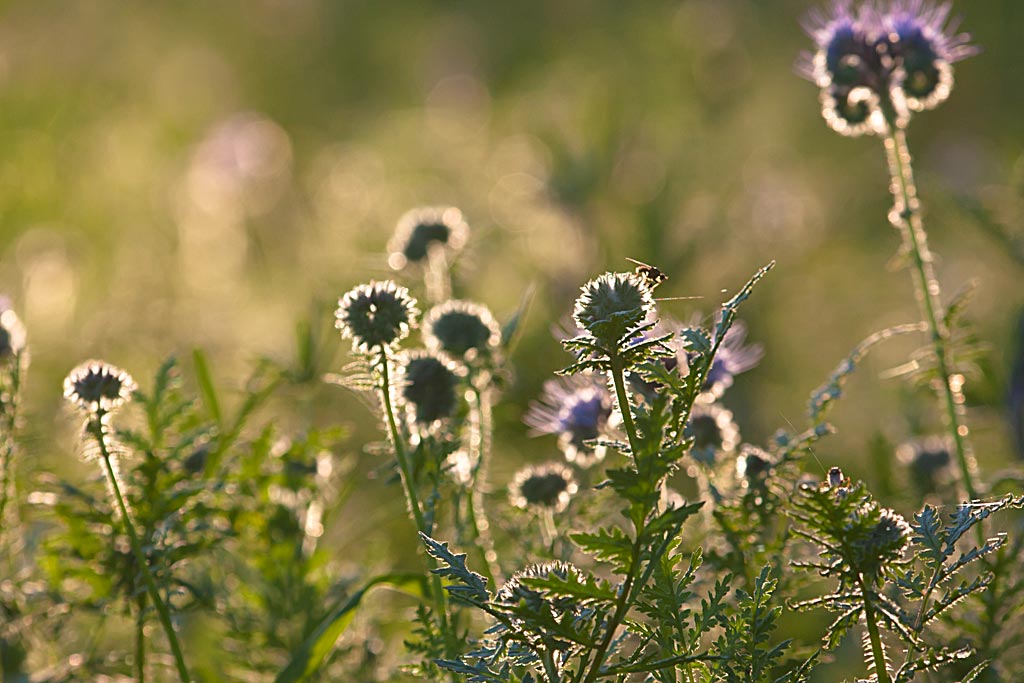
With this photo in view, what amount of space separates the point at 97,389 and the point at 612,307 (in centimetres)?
65

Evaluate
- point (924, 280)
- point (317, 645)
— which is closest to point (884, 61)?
point (924, 280)

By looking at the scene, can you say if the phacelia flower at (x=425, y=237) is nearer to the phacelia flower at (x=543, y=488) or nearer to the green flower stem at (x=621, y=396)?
the phacelia flower at (x=543, y=488)

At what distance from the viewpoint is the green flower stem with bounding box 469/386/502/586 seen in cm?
158

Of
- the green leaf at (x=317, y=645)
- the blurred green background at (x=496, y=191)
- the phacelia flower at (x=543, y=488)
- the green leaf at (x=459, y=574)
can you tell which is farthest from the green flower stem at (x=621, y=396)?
the blurred green background at (x=496, y=191)

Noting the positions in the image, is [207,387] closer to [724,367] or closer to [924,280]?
[724,367]

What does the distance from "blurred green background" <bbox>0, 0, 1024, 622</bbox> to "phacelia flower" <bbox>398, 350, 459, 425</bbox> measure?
0.92 ft

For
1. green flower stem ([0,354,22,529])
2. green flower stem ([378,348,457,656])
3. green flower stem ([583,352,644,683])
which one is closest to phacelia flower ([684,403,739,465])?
green flower stem ([378,348,457,656])

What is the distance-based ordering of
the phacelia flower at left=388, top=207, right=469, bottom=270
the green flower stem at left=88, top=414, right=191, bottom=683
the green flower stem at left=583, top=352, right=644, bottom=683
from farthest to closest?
the phacelia flower at left=388, top=207, right=469, bottom=270, the green flower stem at left=88, top=414, right=191, bottom=683, the green flower stem at left=583, top=352, right=644, bottom=683

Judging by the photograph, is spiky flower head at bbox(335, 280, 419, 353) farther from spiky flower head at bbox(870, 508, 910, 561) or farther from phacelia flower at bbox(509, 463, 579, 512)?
spiky flower head at bbox(870, 508, 910, 561)

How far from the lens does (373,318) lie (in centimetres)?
138

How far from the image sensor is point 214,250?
5449 millimetres

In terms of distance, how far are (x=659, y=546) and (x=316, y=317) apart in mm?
1244

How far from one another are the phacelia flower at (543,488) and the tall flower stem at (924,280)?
57 cm

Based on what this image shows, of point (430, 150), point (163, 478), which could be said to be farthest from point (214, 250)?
point (163, 478)
